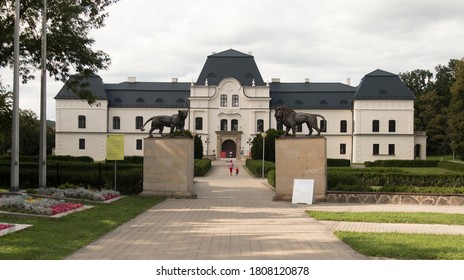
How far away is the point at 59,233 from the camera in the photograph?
33.9 ft

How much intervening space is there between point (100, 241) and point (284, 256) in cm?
345

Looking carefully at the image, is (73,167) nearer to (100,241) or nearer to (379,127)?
(100,241)

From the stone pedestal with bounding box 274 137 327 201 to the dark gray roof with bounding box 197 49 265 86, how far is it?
164 ft

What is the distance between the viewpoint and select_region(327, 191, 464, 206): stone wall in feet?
65.4

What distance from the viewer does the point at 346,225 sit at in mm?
12734

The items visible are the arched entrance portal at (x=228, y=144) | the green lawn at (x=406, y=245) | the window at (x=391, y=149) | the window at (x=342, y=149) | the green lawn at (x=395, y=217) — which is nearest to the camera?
the green lawn at (x=406, y=245)

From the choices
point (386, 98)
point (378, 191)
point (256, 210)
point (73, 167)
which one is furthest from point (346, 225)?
point (386, 98)

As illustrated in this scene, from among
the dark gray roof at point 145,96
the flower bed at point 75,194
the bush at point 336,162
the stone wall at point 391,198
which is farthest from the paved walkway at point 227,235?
the dark gray roof at point 145,96

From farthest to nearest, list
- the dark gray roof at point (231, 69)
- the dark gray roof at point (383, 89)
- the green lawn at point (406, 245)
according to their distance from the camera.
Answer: the dark gray roof at point (231, 69)
the dark gray roof at point (383, 89)
the green lawn at point (406, 245)

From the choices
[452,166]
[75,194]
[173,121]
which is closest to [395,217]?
[173,121]

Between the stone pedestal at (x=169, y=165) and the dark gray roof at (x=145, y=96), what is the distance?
50215 mm

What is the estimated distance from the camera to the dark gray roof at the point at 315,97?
70625 millimetres

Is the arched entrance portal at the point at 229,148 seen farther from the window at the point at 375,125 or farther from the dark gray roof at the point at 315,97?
the window at the point at 375,125

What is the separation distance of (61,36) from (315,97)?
51950 millimetres
